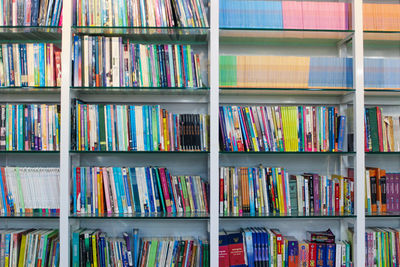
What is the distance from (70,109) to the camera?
223 centimetres

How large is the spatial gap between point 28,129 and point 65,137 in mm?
260

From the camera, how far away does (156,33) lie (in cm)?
236

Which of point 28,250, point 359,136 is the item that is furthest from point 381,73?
point 28,250

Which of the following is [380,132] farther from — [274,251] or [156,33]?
[156,33]

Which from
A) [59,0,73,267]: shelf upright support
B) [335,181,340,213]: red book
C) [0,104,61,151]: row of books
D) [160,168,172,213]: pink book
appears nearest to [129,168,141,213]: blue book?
[160,168,172,213]: pink book

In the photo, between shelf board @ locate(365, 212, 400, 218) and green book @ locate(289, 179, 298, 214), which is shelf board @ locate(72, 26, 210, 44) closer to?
green book @ locate(289, 179, 298, 214)

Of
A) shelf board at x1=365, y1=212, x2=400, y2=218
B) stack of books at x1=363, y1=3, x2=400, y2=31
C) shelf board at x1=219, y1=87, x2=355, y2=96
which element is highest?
stack of books at x1=363, y1=3, x2=400, y2=31

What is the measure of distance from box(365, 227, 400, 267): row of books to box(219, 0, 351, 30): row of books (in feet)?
4.31

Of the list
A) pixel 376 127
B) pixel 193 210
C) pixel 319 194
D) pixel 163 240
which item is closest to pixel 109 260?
pixel 163 240

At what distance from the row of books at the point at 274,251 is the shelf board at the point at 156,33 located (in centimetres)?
126

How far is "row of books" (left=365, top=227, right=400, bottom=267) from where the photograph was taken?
2.30 m

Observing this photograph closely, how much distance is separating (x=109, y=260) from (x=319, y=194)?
1.34m

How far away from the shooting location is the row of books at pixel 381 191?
233cm

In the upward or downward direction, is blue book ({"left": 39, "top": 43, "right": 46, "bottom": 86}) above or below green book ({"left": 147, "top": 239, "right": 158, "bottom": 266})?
above
